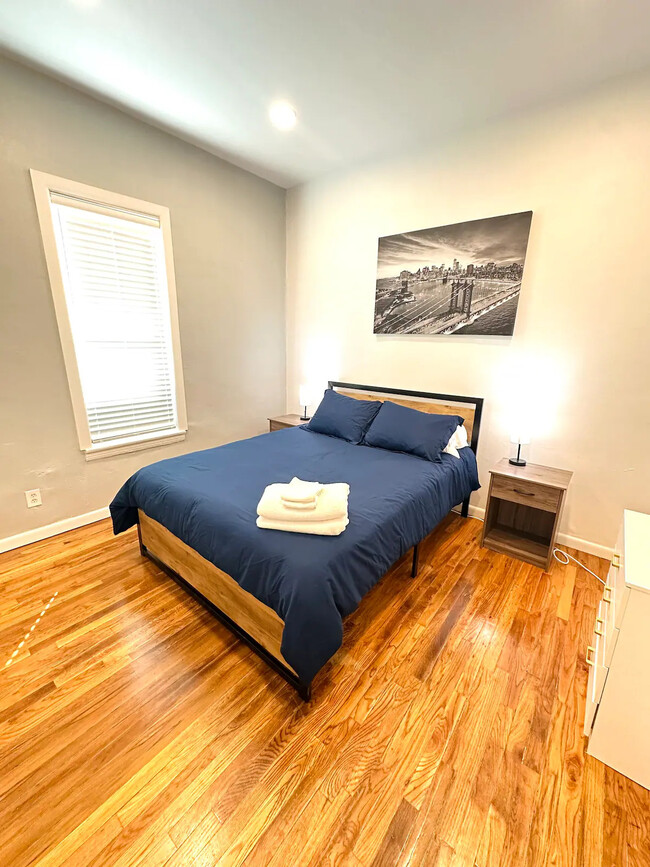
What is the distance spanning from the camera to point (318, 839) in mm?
1015

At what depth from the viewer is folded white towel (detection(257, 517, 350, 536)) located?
4.85 ft

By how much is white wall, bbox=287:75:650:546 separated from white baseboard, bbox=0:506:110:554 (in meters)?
2.73

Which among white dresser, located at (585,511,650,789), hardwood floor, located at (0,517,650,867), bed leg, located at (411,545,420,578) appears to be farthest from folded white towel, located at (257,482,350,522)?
white dresser, located at (585,511,650,789)

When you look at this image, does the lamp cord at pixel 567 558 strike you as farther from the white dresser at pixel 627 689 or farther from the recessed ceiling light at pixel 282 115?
the recessed ceiling light at pixel 282 115

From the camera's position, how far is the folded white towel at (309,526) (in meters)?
1.48

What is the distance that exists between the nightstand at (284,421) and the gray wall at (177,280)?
21 cm

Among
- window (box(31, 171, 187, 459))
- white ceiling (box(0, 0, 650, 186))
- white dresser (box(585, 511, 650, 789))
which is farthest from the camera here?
window (box(31, 171, 187, 459))

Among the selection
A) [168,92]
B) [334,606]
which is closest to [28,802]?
[334,606]

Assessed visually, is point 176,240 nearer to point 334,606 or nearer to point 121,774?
point 334,606

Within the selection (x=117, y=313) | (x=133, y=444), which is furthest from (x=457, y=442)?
(x=117, y=313)

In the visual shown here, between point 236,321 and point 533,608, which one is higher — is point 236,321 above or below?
above

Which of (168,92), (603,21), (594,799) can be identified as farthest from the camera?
(168,92)

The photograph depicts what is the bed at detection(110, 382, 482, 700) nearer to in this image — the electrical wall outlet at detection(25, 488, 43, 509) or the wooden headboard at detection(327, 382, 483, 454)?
the wooden headboard at detection(327, 382, 483, 454)

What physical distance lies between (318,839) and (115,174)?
11.8 ft
